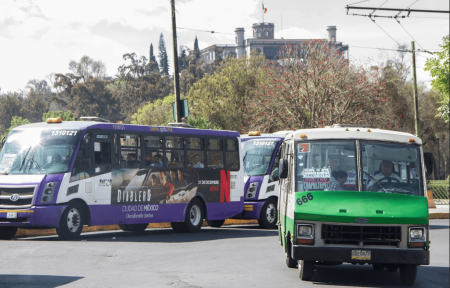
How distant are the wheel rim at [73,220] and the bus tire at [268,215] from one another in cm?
666

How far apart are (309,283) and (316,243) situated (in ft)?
2.78

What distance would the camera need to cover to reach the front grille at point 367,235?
9.41 metres

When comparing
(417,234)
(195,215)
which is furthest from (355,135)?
(195,215)

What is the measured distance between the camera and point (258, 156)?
834 inches

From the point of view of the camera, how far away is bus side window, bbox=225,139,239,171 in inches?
794

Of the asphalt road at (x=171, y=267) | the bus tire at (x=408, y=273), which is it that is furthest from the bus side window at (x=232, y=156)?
the bus tire at (x=408, y=273)

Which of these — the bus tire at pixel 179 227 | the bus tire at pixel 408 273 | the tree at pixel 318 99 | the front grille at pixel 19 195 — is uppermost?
the tree at pixel 318 99

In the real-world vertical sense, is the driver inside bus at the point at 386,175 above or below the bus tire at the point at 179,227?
above

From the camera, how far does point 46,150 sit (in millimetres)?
15656

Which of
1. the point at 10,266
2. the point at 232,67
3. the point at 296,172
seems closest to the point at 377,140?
the point at 296,172

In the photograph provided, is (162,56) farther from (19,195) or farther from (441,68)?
(19,195)

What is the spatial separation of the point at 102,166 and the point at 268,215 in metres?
6.42

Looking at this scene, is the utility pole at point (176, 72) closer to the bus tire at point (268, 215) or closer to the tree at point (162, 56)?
the bus tire at point (268, 215)

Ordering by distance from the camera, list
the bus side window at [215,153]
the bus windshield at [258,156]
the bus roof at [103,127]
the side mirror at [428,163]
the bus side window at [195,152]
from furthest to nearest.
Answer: the bus windshield at [258,156] → the bus side window at [215,153] → the bus side window at [195,152] → the bus roof at [103,127] → the side mirror at [428,163]
